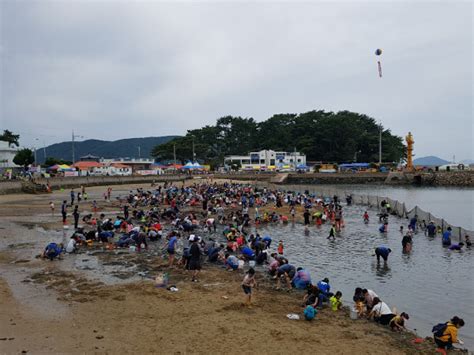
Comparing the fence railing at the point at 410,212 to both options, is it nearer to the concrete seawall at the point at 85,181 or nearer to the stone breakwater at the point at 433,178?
the concrete seawall at the point at 85,181

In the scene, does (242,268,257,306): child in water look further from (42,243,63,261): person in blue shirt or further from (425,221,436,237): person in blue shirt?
(425,221,436,237): person in blue shirt

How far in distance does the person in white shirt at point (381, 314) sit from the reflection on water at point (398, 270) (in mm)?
929

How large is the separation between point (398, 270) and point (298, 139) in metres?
91.2

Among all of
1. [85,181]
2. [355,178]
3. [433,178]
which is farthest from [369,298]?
[433,178]

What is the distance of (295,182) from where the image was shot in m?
75.8

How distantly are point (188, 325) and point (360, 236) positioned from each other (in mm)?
16396

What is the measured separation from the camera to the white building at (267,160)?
319 feet

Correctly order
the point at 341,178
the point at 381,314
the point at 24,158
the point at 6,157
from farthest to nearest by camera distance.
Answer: the point at 341,178, the point at 6,157, the point at 24,158, the point at 381,314

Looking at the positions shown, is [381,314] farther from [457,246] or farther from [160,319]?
[457,246]

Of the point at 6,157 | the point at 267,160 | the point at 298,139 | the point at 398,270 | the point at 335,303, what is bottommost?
the point at 398,270

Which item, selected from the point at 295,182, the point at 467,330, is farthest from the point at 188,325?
the point at 295,182

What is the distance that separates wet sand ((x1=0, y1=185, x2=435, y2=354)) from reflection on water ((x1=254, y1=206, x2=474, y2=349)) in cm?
244

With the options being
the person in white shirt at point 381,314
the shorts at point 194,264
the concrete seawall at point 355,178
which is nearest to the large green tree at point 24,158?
the concrete seawall at point 355,178

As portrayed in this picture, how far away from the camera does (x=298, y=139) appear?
346 feet
